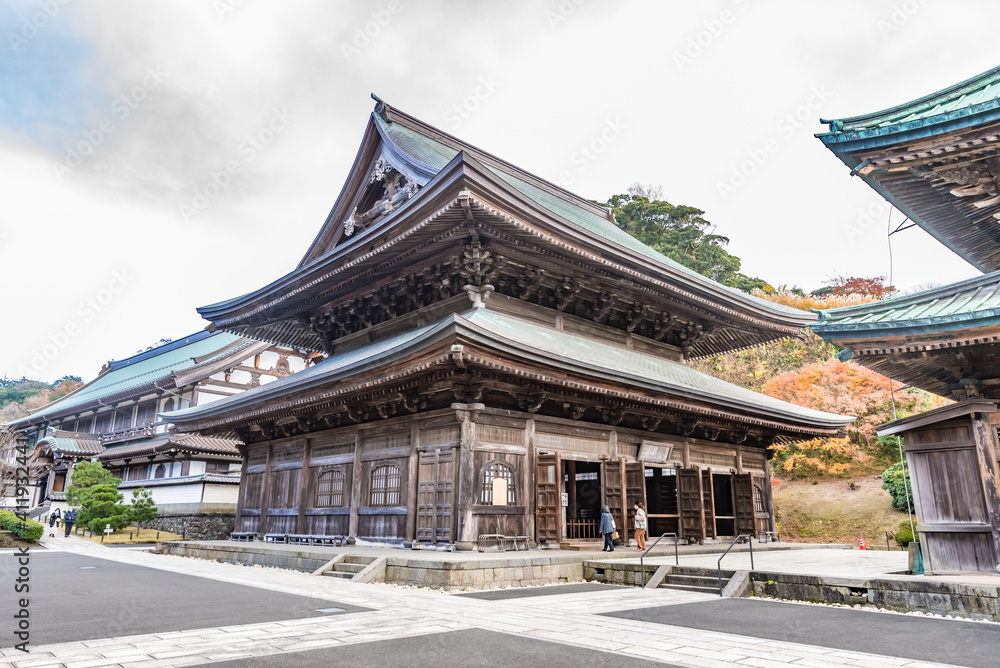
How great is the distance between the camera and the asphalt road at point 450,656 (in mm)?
5652

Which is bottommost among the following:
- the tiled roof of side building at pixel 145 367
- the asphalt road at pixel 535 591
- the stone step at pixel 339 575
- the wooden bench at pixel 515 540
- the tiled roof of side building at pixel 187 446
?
the asphalt road at pixel 535 591

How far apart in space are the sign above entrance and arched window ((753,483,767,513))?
189 inches

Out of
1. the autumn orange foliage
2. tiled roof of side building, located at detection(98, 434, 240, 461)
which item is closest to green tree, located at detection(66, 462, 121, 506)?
tiled roof of side building, located at detection(98, 434, 240, 461)

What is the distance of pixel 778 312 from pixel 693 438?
5.44 metres

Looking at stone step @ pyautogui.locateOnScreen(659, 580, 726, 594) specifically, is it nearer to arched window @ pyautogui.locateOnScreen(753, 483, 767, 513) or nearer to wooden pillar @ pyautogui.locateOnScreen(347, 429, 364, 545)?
wooden pillar @ pyautogui.locateOnScreen(347, 429, 364, 545)

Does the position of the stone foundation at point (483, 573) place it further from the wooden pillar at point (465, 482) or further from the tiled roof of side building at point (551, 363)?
the tiled roof of side building at point (551, 363)

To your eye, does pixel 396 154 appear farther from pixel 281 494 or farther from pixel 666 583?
pixel 666 583

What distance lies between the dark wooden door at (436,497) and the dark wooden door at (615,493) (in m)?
4.61

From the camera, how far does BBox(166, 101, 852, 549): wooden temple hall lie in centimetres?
1514

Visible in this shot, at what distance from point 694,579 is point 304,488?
41.6 feet

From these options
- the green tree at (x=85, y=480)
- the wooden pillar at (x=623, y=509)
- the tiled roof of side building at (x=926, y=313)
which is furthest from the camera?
the green tree at (x=85, y=480)

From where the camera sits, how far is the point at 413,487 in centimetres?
1628

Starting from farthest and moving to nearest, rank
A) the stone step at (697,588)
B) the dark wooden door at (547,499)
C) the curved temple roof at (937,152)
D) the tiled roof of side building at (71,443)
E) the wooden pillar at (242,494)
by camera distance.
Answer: the tiled roof of side building at (71,443)
the wooden pillar at (242,494)
the dark wooden door at (547,499)
the stone step at (697,588)
the curved temple roof at (937,152)

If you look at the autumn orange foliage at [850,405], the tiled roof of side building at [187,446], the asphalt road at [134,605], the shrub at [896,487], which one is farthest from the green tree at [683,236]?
the asphalt road at [134,605]
